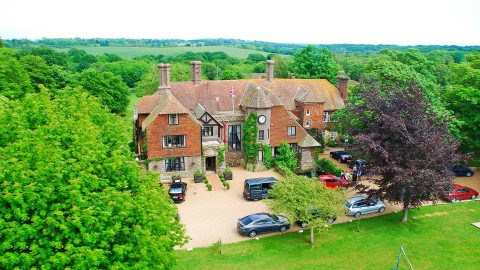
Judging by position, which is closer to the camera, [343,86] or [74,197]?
[74,197]

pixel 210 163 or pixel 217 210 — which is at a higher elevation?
pixel 210 163

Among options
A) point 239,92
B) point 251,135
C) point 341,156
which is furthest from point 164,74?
point 341,156

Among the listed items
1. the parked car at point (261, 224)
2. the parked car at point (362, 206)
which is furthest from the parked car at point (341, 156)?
the parked car at point (261, 224)

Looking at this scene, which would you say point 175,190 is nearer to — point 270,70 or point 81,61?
point 270,70

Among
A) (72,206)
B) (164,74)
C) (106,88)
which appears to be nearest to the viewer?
(72,206)

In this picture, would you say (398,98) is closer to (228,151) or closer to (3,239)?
Answer: (228,151)

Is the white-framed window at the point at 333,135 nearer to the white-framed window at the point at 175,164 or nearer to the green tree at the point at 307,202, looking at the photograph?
the white-framed window at the point at 175,164

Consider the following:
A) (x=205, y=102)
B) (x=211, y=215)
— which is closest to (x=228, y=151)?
(x=205, y=102)
